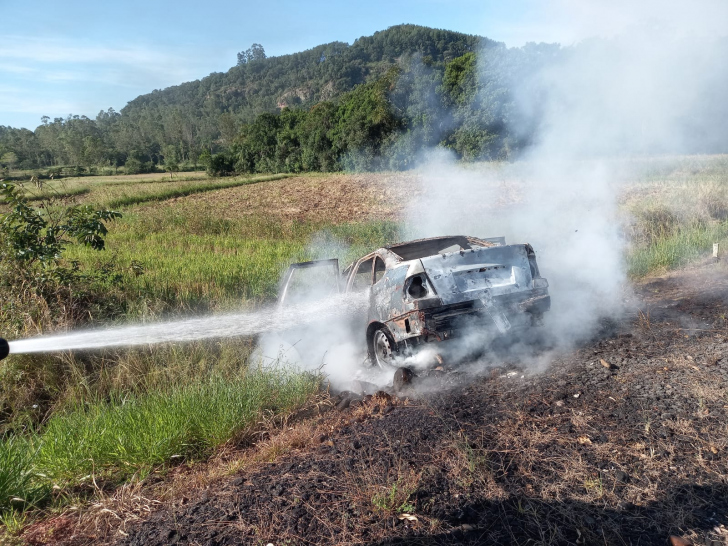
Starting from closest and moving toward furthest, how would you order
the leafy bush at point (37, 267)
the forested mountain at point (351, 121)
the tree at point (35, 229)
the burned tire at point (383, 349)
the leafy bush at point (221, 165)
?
the burned tire at point (383, 349)
the leafy bush at point (37, 267)
the tree at point (35, 229)
the forested mountain at point (351, 121)
the leafy bush at point (221, 165)

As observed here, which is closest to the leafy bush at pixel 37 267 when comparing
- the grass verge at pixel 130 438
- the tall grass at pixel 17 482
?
the grass verge at pixel 130 438

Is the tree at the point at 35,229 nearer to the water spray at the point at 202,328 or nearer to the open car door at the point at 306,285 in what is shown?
the water spray at the point at 202,328

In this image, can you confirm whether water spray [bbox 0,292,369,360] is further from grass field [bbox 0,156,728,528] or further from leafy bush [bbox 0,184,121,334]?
leafy bush [bbox 0,184,121,334]

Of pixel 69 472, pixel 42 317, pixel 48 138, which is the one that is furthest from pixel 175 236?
pixel 48 138

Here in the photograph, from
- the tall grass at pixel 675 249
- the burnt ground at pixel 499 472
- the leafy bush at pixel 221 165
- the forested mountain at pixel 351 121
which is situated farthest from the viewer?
the leafy bush at pixel 221 165

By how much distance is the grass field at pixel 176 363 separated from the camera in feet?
12.2

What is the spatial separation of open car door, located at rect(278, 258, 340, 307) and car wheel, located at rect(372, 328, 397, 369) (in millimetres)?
1249

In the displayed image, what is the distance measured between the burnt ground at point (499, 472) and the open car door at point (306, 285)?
2.63 m

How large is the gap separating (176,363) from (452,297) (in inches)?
131

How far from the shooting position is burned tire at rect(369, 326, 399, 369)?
528 centimetres

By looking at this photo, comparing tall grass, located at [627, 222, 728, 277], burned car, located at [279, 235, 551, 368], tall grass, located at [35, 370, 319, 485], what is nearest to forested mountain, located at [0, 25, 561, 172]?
tall grass, located at [627, 222, 728, 277]

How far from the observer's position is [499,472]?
2982 mm

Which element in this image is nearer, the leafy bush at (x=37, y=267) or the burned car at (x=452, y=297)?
the burned car at (x=452, y=297)

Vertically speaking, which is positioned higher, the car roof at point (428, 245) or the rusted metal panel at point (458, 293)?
the car roof at point (428, 245)
